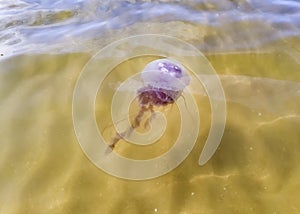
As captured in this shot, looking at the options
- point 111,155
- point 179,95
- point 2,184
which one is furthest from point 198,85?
point 2,184

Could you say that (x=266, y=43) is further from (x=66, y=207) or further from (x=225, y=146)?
(x=66, y=207)

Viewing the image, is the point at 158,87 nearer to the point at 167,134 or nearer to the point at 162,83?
the point at 162,83

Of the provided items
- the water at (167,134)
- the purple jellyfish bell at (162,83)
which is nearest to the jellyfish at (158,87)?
the purple jellyfish bell at (162,83)

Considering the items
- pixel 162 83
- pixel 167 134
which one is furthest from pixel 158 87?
pixel 167 134

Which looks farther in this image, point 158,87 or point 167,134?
point 158,87

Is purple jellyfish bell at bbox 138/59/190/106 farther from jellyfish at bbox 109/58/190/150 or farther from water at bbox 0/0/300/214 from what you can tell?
water at bbox 0/0/300/214

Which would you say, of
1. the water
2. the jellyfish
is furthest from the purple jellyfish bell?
the water
